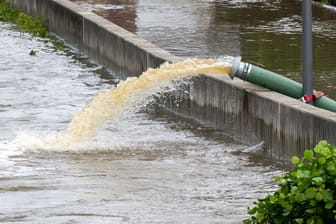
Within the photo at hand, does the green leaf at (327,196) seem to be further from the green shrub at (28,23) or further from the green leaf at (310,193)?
the green shrub at (28,23)

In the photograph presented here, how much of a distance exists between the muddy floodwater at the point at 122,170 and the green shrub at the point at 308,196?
91.0 inches

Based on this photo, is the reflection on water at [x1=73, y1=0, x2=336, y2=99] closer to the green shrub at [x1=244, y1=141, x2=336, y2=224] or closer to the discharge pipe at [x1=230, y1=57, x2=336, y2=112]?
the discharge pipe at [x1=230, y1=57, x2=336, y2=112]

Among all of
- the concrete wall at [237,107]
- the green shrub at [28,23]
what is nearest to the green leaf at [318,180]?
the concrete wall at [237,107]

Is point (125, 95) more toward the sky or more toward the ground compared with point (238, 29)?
more toward the sky

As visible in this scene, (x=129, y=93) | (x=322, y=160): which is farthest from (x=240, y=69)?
(x=322, y=160)

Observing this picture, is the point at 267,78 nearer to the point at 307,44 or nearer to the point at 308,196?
the point at 307,44

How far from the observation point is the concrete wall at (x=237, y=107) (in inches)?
387

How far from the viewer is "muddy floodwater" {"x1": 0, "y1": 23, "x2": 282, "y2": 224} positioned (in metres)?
8.47

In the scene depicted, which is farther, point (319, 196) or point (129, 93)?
point (129, 93)

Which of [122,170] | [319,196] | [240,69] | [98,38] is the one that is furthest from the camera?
[98,38]

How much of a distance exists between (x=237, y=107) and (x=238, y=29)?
6874 millimetres

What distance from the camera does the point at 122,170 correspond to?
9.92m

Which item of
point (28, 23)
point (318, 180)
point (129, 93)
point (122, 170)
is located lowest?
point (28, 23)

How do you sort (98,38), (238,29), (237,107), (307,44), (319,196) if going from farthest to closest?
(238,29)
(98,38)
(237,107)
(307,44)
(319,196)
